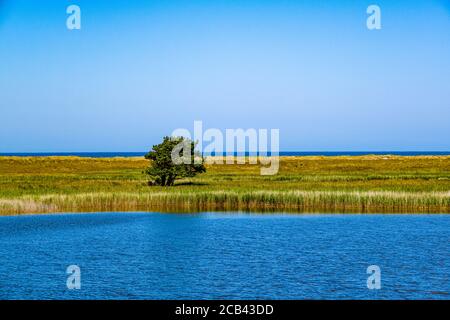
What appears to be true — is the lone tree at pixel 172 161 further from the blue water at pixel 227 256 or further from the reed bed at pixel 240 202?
the blue water at pixel 227 256

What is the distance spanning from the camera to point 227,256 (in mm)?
22453

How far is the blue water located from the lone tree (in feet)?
55.4

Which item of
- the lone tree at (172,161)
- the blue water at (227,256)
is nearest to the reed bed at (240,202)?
the blue water at (227,256)

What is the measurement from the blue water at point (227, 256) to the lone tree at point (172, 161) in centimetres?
1689

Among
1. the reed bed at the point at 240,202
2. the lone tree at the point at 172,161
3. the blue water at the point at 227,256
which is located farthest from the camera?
the lone tree at the point at 172,161

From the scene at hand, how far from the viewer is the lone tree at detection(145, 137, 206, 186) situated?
5084 centimetres

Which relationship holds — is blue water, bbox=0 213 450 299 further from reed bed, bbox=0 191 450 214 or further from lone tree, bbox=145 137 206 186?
lone tree, bbox=145 137 206 186

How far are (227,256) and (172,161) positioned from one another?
96.0ft

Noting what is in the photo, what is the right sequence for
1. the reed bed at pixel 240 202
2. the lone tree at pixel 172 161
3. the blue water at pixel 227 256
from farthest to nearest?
the lone tree at pixel 172 161
the reed bed at pixel 240 202
the blue water at pixel 227 256

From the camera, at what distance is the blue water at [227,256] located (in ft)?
57.8

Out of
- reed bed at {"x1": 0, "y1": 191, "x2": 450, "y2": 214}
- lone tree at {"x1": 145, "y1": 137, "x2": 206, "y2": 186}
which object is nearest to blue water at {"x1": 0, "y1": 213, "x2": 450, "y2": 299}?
reed bed at {"x1": 0, "y1": 191, "x2": 450, "y2": 214}

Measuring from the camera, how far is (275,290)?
57.3 ft

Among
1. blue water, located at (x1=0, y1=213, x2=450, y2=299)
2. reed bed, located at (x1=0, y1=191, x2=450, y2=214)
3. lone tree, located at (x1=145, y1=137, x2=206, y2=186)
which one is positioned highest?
lone tree, located at (x1=145, y1=137, x2=206, y2=186)
